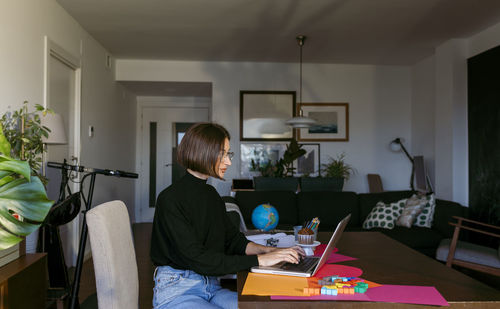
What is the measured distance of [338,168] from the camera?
19.1ft

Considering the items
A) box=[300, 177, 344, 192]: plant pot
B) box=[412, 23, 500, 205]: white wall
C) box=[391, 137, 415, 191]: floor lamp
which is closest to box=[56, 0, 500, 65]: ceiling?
box=[412, 23, 500, 205]: white wall

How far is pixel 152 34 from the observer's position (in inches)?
189

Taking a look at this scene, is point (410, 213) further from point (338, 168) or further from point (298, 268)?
point (298, 268)

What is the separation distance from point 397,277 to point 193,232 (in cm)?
70

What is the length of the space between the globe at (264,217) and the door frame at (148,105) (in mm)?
5113

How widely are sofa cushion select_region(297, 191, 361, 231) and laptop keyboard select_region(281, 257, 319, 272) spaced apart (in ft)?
9.71

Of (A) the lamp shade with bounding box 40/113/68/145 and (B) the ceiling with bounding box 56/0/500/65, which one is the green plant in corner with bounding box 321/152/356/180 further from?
(A) the lamp shade with bounding box 40/113/68/145

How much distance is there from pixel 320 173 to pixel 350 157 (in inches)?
21.3

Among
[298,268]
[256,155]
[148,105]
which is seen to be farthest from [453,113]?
[148,105]

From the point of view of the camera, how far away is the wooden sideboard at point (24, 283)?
5.54ft

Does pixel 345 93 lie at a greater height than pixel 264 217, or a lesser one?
greater

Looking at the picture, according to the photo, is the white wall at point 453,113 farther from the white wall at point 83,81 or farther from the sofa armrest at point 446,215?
the white wall at point 83,81

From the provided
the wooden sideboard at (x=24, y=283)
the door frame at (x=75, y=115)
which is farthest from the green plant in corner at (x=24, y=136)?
the door frame at (x=75, y=115)

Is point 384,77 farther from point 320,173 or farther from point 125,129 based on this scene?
point 125,129
